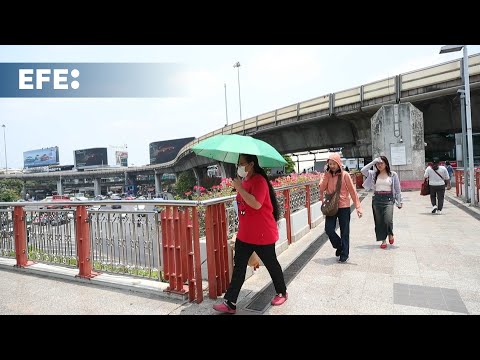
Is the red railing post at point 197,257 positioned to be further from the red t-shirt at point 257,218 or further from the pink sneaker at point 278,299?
the pink sneaker at point 278,299

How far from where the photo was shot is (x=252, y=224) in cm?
318

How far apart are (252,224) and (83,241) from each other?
272cm

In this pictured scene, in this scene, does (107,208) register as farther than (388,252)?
No

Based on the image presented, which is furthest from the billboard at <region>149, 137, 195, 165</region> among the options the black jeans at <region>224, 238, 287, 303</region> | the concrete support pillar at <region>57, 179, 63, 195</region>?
the black jeans at <region>224, 238, 287, 303</region>

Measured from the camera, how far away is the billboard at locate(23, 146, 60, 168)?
90188 mm

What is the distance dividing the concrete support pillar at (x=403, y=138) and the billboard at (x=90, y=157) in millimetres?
85831

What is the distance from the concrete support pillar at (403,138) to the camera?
1670 cm

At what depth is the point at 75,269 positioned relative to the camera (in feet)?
16.1

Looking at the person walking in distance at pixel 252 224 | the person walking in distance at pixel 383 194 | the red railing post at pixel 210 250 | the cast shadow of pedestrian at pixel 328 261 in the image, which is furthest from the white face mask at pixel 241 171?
the person walking in distance at pixel 383 194

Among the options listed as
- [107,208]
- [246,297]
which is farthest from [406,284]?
[107,208]

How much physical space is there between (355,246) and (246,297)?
10.0 ft

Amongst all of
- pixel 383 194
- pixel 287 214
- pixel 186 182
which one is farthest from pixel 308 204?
pixel 186 182

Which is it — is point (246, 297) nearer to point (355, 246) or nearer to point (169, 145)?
point (355, 246)
